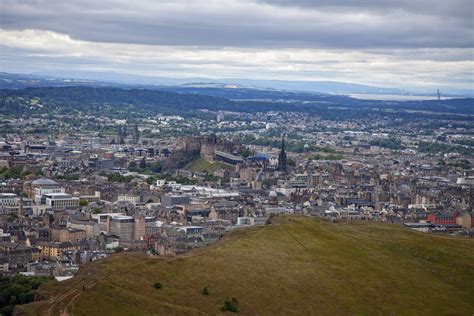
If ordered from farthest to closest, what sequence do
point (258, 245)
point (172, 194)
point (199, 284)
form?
point (172, 194)
point (258, 245)
point (199, 284)

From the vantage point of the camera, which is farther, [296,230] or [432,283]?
[296,230]

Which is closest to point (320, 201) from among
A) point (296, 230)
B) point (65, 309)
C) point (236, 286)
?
point (296, 230)

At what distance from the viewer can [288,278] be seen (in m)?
56.1

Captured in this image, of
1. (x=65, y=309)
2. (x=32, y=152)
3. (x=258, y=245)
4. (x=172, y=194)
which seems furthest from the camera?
(x=32, y=152)

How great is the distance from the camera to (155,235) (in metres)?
87.0

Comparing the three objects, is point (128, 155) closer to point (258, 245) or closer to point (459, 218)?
point (459, 218)

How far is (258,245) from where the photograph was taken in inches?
2493

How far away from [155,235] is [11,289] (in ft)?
100

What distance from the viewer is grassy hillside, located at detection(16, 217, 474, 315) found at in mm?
48062

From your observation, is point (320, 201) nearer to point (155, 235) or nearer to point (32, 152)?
point (155, 235)

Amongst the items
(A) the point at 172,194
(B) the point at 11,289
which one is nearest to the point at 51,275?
(B) the point at 11,289

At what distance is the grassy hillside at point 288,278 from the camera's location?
48062 mm

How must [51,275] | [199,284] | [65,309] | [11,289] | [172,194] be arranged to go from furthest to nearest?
[172,194] < [51,275] < [11,289] < [199,284] < [65,309]

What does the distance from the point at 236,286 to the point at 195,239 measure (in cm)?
3067
